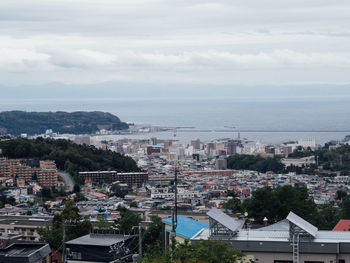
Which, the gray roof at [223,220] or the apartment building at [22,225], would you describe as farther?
the apartment building at [22,225]

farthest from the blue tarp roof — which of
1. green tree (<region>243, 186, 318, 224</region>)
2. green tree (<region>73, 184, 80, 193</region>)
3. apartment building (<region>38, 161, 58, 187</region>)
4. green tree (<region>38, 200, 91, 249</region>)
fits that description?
apartment building (<region>38, 161, 58, 187</region>)

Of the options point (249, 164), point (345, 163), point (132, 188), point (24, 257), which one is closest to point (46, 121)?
point (249, 164)

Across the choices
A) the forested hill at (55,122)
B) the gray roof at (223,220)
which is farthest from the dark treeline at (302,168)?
the forested hill at (55,122)

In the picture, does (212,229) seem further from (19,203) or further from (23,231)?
(19,203)

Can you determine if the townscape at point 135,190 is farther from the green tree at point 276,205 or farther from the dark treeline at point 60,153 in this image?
the dark treeline at point 60,153

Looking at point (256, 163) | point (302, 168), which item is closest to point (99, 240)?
point (302, 168)
